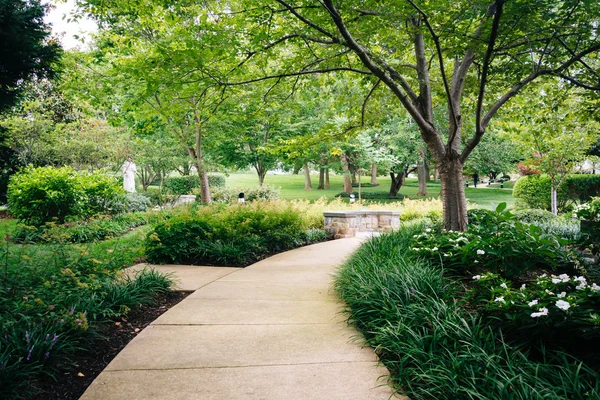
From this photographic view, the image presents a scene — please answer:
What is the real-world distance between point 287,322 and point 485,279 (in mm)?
1898

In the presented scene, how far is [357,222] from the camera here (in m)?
11.1

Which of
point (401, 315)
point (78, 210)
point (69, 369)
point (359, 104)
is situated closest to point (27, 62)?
point (69, 369)

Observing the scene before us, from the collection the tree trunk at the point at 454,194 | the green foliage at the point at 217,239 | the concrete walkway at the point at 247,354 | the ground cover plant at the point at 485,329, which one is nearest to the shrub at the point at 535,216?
the tree trunk at the point at 454,194

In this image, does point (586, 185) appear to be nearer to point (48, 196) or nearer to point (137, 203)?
point (137, 203)

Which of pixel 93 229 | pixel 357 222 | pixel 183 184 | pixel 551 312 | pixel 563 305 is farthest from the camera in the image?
pixel 183 184

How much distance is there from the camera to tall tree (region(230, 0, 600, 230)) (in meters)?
4.98

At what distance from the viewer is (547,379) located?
7.38 feet

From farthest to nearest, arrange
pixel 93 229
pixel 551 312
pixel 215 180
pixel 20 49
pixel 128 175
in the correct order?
pixel 215 180 < pixel 128 175 < pixel 93 229 < pixel 20 49 < pixel 551 312

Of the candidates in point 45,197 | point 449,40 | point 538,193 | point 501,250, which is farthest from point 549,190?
point 45,197

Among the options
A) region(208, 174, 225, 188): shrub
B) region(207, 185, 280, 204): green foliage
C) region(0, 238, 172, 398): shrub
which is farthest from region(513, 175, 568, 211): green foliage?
region(208, 174, 225, 188): shrub

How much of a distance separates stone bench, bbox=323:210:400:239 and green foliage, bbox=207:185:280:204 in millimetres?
7174

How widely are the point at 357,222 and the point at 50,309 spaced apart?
29.7 feet

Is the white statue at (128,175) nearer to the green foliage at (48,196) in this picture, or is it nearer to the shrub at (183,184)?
the shrub at (183,184)

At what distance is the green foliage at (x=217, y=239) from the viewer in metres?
6.70
